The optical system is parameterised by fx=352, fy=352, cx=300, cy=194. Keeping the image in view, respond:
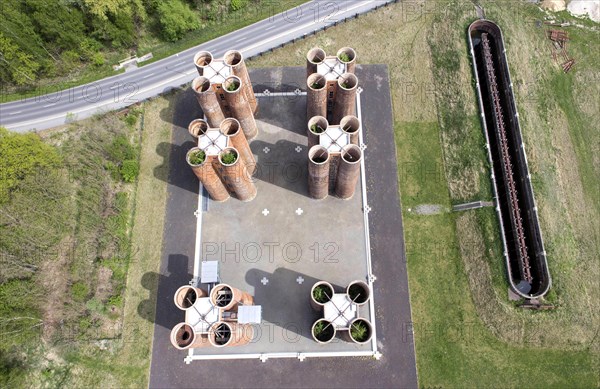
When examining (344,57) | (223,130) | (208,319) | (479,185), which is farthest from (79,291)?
(479,185)

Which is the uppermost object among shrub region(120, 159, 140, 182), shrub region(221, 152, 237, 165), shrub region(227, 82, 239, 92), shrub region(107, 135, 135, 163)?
shrub region(227, 82, 239, 92)

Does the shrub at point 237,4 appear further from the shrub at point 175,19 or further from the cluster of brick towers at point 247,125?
the cluster of brick towers at point 247,125

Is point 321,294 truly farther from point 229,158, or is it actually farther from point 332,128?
point 332,128

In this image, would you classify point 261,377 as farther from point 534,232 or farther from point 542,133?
point 542,133

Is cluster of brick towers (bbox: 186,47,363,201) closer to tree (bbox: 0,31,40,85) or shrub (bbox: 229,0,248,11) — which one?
shrub (bbox: 229,0,248,11)

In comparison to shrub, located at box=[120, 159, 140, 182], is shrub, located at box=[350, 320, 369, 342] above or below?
below

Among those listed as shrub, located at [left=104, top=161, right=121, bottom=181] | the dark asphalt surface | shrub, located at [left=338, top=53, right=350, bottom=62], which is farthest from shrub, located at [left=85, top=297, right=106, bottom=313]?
shrub, located at [left=338, top=53, right=350, bottom=62]

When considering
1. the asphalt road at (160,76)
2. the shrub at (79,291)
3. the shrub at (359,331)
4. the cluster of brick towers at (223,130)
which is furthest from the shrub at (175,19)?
the shrub at (359,331)

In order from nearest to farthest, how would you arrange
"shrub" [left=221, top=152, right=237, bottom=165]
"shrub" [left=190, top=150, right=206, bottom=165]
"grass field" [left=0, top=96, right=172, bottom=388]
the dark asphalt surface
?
1. "shrub" [left=221, top=152, right=237, bottom=165]
2. "shrub" [left=190, top=150, right=206, bottom=165]
3. the dark asphalt surface
4. "grass field" [left=0, top=96, right=172, bottom=388]
